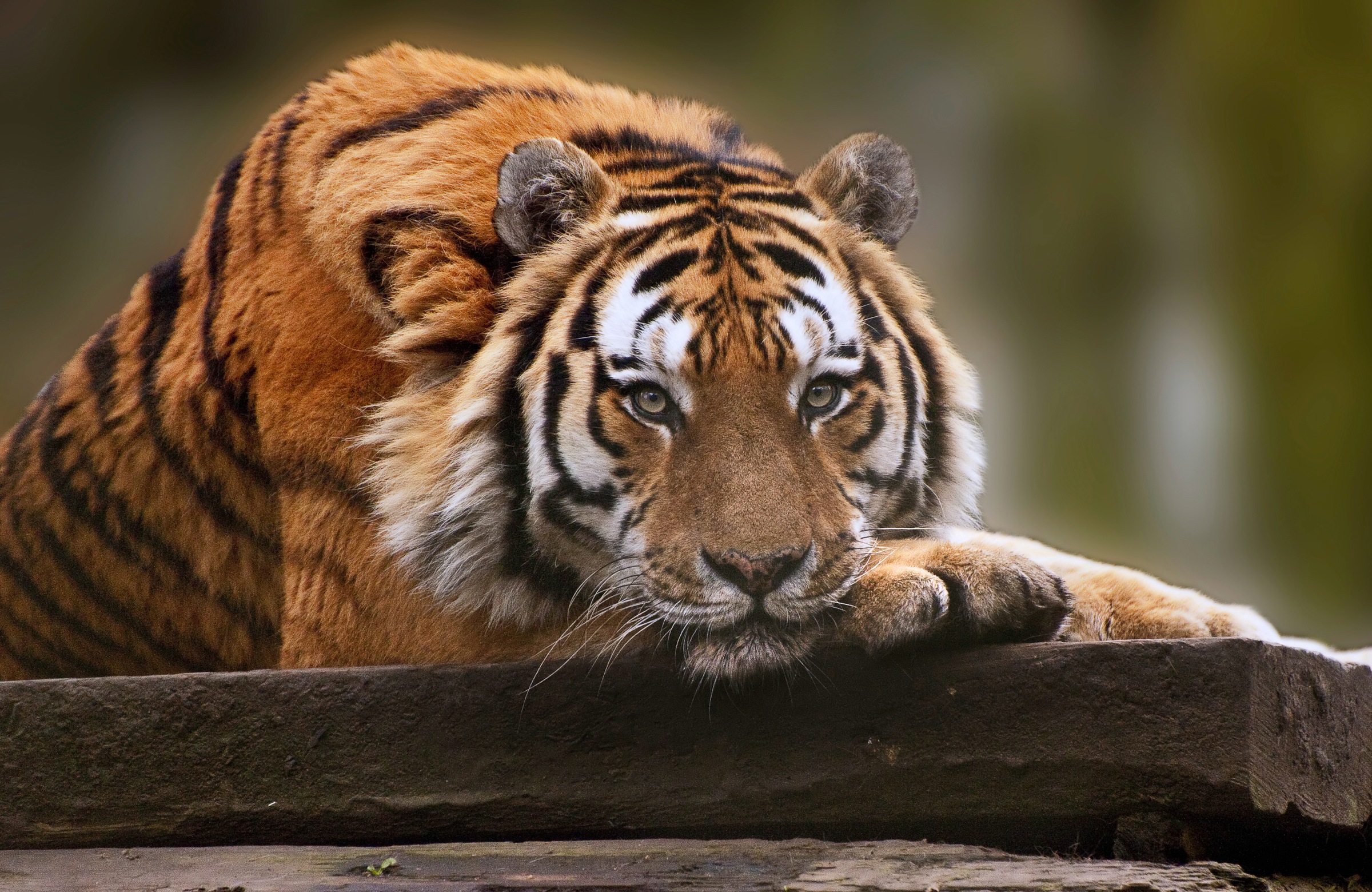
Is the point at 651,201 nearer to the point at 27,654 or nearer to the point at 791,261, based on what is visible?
the point at 791,261

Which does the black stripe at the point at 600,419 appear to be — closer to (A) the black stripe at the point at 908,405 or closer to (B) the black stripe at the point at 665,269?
(B) the black stripe at the point at 665,269

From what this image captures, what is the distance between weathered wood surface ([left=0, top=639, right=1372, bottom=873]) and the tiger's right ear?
761 millimetres

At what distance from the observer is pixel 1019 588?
5.50ft

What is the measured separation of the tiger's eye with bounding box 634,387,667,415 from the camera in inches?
75.4

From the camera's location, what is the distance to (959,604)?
167cm

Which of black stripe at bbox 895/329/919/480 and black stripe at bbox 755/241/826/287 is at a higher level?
black stripe at bbox 755/241/826/287

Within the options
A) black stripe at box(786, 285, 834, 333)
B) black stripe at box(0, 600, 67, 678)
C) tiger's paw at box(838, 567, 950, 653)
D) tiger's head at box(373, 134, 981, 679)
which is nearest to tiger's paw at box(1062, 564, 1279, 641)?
tiger's head at box(373, 134, 981, 679)

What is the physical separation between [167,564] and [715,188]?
4.34ft

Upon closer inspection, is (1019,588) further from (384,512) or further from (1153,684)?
(384,512)

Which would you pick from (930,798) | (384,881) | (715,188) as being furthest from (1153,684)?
(715,188)

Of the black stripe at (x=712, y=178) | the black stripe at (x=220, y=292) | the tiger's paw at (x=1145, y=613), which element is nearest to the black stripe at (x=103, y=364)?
the black stripe at (x=220, y=292)

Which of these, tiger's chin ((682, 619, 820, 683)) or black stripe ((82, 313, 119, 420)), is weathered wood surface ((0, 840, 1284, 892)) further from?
black stripe ((82, 313, 119, 420))

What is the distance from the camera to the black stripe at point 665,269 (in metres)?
2.02

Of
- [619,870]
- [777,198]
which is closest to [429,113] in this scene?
[777,198]
